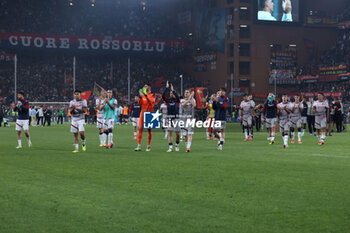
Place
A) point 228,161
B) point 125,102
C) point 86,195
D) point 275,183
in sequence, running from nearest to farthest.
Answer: point 86,195, point 275,183, point 228,161, point 125,102

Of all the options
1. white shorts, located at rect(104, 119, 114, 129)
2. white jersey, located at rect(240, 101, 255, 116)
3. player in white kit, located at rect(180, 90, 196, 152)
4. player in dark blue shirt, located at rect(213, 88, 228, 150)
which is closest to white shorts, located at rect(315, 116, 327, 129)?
white jersey, located at rect(240, 101, 255, 116)

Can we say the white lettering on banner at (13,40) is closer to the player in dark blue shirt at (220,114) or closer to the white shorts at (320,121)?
the white shorts at (320,121)

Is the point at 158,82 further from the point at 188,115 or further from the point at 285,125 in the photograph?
the point at 188,115

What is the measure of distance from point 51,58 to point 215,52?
26.1m

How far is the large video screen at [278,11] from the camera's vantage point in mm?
79500

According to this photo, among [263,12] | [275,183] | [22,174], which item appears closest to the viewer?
[275,183]

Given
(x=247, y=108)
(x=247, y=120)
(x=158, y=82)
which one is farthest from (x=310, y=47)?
(x=247, y=120)

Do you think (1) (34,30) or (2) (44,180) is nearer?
(2) (44,180)

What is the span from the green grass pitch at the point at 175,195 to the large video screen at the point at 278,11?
219 feet

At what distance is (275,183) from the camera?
1073 cm

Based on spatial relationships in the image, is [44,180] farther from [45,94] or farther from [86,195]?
[45,94]

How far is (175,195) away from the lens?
30.3ft

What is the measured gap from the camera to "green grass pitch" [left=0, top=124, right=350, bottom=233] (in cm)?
694

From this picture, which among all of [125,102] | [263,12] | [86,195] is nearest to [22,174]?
[86,195]
